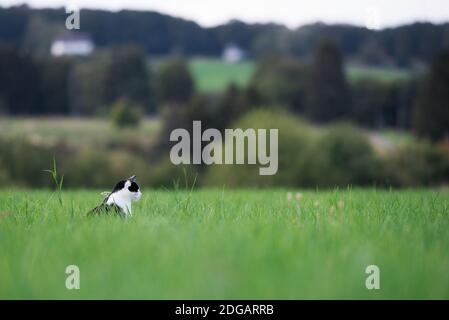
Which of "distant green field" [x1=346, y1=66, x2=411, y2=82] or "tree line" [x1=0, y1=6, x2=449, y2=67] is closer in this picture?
"distant green field" [x1=346, y1=66, x2=411, y2=82]

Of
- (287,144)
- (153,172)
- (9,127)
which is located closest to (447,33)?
(287,144)

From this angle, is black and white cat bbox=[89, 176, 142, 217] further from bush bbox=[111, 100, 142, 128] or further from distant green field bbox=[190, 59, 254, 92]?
distant green field bbox=[190, 59, 254, 92]

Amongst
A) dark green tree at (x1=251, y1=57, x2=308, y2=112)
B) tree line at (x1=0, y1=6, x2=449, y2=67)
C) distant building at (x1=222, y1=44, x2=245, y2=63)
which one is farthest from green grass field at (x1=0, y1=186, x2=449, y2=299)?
distant building at (x1=222, y1=44, x2=245, y2=63)

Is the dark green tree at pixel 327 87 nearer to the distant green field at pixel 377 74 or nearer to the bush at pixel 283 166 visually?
the distant green field at pixel 377 74

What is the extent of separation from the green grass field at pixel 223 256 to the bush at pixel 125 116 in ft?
345

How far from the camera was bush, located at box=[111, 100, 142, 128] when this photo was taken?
111 meters

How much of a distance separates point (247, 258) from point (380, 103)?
370 ft

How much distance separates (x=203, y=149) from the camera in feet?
253

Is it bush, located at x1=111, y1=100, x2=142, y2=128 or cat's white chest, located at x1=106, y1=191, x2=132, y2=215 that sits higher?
bush, located at x1=111, y1=100, x2=142, y2=128

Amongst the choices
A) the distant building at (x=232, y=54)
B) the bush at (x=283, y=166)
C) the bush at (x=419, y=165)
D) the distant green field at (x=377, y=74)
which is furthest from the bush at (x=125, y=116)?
the bush at (x=419, y=165)

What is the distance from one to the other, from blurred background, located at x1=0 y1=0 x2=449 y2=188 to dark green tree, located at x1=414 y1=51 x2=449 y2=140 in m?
0.15

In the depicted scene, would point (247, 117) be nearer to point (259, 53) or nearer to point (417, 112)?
point (417, 112)

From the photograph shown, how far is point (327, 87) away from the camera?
114 meters

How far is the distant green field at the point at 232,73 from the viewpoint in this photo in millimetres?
120750
